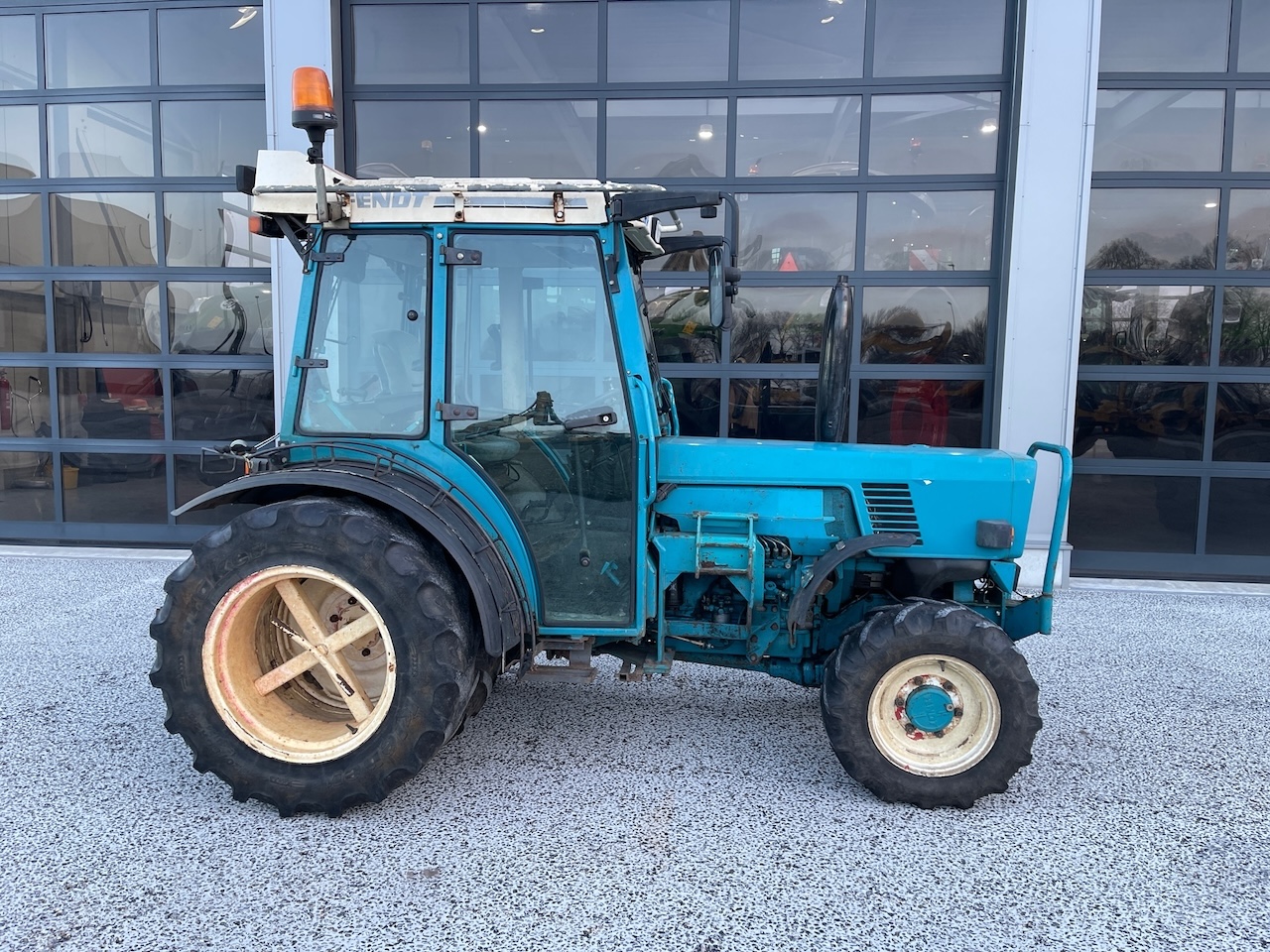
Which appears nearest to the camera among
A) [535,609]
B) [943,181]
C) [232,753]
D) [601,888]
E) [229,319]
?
[601,888]

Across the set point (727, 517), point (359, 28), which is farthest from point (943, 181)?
point (359, 28)

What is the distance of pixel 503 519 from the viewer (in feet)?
9.83

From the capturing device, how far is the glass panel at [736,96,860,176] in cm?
629

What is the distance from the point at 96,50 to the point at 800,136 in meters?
5.86

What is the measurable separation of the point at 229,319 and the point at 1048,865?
6.74 meters

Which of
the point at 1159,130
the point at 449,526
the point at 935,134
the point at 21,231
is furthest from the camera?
the point at 21,231

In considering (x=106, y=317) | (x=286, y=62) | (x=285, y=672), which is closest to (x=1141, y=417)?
(x=285, y=672)

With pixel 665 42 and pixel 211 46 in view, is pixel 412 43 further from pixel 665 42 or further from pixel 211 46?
pixel 665 42

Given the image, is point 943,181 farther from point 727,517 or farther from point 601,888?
point 601,888

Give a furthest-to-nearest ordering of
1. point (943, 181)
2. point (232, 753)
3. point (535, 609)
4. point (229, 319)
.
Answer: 1. point (229, 319)
2. point (943, 181)
3. point (535, 609)
4. point (232, 753)

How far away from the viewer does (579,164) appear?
21.2 feet

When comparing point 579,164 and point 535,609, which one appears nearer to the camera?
point 535,609

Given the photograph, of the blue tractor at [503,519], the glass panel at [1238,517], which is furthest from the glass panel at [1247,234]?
the blue tractor at [503,519]

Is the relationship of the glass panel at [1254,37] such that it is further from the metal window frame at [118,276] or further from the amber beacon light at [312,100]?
the metal window frame at [118,276]
